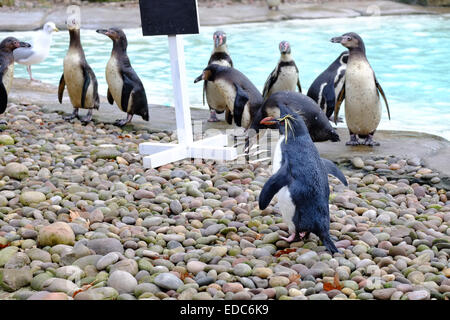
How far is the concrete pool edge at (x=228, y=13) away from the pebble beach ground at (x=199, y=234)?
10.2 m

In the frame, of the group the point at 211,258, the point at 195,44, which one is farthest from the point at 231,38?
the point at 211,258

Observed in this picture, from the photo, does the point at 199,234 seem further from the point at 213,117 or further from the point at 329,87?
the point at 213,117

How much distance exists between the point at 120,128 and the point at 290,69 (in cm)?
153

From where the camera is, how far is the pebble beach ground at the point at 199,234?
250cm

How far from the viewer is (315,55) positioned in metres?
12.4

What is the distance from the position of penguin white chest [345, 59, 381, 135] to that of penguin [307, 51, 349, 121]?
0.54 m

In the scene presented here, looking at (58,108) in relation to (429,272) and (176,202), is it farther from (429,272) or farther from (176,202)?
(429,272)

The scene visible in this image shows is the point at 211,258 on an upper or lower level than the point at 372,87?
lower

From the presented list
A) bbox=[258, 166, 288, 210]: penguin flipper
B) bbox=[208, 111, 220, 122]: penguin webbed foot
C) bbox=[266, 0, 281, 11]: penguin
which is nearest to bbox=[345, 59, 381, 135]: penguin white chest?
bbox=[208, 111, 220, 122]: penguin webbed foot

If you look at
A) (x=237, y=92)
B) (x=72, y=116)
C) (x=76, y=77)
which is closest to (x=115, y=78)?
(x=76, y=77)

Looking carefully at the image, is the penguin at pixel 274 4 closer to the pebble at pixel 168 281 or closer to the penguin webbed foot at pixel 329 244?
the penguin webbed foot at pixel 329 244

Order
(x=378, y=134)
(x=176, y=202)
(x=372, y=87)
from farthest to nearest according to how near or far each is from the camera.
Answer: (x=378, y=134) < (x=372, y=87) < (x=176, y=202)

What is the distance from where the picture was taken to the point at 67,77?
223 inches

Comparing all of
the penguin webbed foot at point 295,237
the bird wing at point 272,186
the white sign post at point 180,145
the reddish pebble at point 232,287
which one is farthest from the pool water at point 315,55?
the reddish pebble at point 232,287
